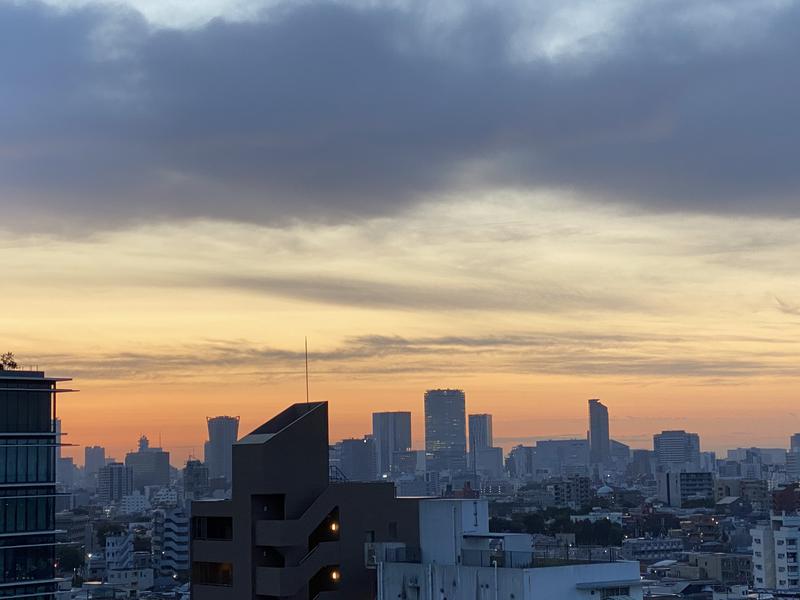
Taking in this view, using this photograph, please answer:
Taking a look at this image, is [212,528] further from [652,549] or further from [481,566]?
[652,549]

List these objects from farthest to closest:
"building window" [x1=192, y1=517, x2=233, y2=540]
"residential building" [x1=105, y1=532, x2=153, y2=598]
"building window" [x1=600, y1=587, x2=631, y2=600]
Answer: "residential building" [x1=105, y1=532, x2=153, y2=598], "building window" [x1=192, y1=517, x2=233, y2=540], "building window" [x1=600, y1=587, x2=631, y2=600]

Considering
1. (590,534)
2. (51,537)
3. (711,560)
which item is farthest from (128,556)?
(51,537)

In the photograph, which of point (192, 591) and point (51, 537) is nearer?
point (192, 591)

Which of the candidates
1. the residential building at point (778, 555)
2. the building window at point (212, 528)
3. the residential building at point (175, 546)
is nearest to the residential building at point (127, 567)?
the residential building at point (175, 546)

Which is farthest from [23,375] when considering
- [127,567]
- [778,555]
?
[127,567]

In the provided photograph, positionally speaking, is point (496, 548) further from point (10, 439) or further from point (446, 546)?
point (10, 439)

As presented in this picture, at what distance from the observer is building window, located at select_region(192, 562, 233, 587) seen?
40409 mm

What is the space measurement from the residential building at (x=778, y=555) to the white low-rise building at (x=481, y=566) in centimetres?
7617

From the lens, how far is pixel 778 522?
115 m

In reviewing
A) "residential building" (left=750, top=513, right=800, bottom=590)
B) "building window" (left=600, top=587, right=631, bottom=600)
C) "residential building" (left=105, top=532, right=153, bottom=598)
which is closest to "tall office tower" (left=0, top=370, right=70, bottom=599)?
"building window" (left=600, top=587, right=631, bottom=600)

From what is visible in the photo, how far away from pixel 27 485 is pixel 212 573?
2038cm

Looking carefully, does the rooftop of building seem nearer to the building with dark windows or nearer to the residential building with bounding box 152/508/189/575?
the building with dark windows

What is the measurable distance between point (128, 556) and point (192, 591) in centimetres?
14398

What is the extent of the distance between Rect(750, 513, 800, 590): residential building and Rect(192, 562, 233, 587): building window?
269 ft
